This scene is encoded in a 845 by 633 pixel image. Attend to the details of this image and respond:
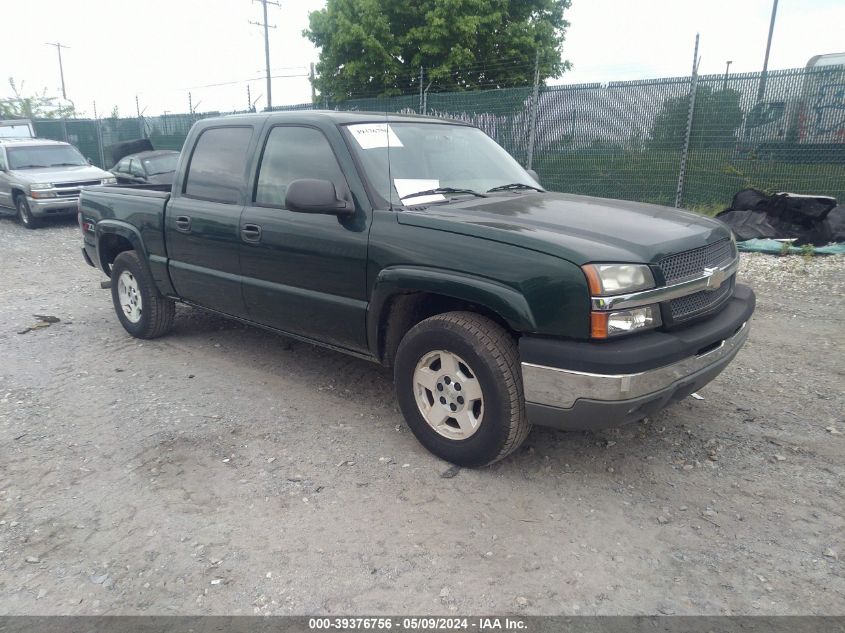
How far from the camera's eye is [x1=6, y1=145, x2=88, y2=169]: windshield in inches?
543

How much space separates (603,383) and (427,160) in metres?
1.92

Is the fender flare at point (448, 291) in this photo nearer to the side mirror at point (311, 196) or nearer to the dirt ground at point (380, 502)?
the side mirror at point (311, 196)

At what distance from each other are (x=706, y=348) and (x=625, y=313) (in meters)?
0.62

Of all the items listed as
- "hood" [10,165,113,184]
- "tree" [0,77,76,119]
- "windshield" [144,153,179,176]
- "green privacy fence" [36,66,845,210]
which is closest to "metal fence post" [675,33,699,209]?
"green privacy fence" [36,66,845,210]

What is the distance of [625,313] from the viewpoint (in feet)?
9.20

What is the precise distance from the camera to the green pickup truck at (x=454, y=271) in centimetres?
284

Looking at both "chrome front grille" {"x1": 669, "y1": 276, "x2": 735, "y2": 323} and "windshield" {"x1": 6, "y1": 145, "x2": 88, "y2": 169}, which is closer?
"chrome front grille" {"x1": 669, "y1": 276, "x2": 735, "y2": 323}

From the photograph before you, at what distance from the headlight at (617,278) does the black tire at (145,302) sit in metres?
4.00

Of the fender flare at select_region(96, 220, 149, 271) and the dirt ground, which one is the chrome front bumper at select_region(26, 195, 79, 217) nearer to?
the fender flare at select_region(96, 220, 149, 271)

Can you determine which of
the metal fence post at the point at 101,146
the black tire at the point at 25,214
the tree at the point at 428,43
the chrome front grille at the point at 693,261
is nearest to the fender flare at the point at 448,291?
the chrome front grille at the point at 693,261

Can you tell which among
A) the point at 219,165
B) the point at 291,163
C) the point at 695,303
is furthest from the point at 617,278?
the point at 219,165

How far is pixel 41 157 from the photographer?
14.0 m

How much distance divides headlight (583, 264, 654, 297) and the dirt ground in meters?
1.08

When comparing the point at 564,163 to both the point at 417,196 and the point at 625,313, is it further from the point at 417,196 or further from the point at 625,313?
the point at 625,313
